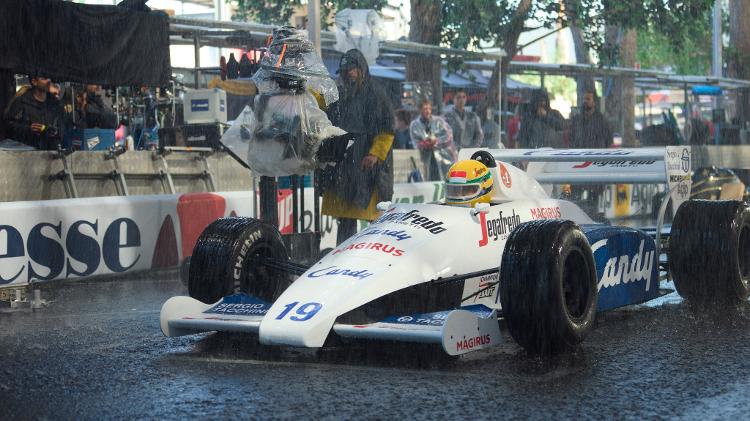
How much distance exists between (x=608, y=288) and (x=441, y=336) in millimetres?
2056

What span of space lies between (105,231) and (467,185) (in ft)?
14.9

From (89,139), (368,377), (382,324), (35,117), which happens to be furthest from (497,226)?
(89,139)

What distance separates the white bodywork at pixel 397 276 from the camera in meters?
6.04

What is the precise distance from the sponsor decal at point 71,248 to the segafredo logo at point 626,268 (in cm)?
475

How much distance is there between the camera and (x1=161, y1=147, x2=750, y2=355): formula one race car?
244 inches

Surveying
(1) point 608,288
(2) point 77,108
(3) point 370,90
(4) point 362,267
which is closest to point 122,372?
(4) point 362,267

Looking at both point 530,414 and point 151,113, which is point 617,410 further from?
point 151,113

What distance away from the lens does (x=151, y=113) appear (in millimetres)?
14391

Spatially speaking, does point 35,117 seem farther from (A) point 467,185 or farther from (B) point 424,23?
(B) point 424,23

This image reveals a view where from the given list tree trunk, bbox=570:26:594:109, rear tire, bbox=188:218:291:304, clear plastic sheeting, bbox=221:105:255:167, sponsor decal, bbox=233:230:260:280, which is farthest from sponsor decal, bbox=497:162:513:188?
tree trunk, bbox=570:26:594:109

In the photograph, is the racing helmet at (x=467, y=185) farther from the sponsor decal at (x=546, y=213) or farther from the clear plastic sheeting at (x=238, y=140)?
the clear plastic sheeting at (x=238, y=140)

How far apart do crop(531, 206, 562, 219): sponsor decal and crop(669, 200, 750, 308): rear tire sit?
956 mm

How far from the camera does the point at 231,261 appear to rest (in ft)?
24.1

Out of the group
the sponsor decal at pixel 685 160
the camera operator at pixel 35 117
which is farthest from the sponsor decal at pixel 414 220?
the camera operator at pixel 35 117
